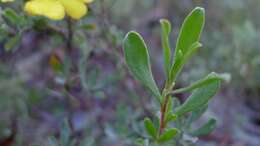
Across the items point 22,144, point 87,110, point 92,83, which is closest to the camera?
point 92,83

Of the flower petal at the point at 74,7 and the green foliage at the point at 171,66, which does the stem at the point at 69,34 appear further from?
the green foliage at the point at 171,66

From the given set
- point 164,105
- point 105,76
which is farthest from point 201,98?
point 105,76

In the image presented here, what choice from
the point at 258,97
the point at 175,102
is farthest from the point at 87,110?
the point at 175,102

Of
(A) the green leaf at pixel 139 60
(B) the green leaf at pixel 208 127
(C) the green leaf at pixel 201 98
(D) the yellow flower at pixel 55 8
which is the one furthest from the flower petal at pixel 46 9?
(B) the green leaf at pixel 208 127

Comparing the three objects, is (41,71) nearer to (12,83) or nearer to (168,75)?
(12,83)

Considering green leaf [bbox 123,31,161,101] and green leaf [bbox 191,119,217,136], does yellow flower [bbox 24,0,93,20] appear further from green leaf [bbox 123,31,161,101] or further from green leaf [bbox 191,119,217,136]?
green leaf [bbox 191,119,217,136]

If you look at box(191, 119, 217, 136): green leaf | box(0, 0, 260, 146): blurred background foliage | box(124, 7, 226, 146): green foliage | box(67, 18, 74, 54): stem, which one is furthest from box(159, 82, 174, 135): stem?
box(67, 18, 74, 54): stem

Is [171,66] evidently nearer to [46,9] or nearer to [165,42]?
[165,42]

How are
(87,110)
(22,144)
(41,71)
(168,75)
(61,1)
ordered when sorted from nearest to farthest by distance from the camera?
(168,75), (61,1), (22,144), (87,110), (41,71)
